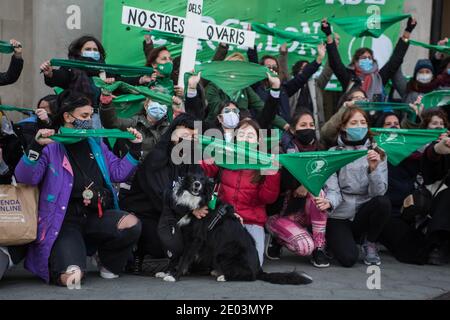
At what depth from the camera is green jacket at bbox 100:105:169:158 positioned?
308 inches

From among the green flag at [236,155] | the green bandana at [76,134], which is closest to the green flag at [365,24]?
the green flag at [236,155]

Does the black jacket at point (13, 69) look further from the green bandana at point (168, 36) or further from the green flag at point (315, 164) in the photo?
the green flag at point (315, 164)

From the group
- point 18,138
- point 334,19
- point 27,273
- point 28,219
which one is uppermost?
point 334,19

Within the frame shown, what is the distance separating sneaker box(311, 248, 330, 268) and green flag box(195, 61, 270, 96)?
69.8 inches

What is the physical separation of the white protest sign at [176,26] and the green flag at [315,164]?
1.51 meters

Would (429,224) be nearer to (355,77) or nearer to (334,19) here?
(355,77)

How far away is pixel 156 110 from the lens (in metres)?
7.86

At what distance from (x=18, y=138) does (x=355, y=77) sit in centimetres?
370

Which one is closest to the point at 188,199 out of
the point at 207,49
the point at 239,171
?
the point at 239,171

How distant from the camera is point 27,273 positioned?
7312 mm

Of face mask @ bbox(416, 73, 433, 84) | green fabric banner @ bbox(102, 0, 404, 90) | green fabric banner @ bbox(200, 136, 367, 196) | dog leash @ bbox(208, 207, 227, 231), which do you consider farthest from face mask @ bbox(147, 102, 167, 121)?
face mask @ bbox(416, 73, 433, 84)

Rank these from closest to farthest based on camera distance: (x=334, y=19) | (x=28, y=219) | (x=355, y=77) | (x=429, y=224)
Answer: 1. (x=28, y=219)
2. (x=429, y=224)
3. (x=355, y=77)
4. (x=334, y=19)

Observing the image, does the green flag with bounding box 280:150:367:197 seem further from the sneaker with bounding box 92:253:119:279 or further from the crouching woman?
the sneaker with bounding box 92:253:119:279

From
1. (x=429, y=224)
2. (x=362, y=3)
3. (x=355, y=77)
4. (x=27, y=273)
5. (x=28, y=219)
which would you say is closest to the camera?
(x=28, y=219)
